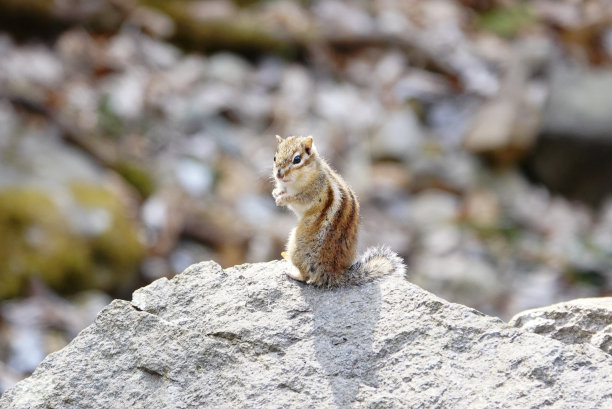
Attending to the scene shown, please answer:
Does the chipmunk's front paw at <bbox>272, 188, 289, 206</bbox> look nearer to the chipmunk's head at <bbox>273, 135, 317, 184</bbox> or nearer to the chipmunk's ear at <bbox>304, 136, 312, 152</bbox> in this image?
the chipmunk's head at <bbox>273, 135, 317, 184</bbox>

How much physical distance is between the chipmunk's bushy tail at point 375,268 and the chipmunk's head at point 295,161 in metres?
0.58

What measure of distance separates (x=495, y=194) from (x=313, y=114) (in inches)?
107

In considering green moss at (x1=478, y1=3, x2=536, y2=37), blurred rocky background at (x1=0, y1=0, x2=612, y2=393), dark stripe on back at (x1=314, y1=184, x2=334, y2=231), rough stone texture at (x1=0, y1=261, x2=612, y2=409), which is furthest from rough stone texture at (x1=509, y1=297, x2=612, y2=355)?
green moss at (x1=478, y1=3, x2=536, y2=37)

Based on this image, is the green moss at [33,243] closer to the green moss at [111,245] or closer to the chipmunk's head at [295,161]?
the green moss at [111,245]

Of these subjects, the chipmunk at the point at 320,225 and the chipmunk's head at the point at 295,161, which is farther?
the chipmunk's head at the point at 295,161

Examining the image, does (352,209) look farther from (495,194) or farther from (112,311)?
(495,194)

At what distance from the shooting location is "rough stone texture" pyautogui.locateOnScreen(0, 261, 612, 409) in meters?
4.00

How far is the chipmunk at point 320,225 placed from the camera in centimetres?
473

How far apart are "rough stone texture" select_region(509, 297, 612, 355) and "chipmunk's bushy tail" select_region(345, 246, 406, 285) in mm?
673

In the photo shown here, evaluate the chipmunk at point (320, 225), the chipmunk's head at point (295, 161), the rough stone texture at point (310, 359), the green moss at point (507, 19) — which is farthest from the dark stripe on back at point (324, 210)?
the green moss at point (507, 19)

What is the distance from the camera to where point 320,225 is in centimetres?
490

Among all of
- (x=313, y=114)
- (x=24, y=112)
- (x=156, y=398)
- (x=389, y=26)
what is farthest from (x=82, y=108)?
(x=156, y=398)

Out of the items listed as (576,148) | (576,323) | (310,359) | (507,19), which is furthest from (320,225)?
(507,19)

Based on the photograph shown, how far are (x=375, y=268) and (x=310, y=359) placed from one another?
0.77 m
